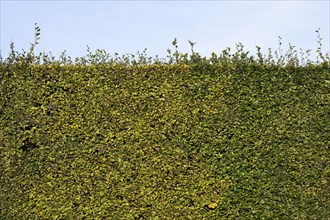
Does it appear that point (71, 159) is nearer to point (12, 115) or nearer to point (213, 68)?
point (12, 115)

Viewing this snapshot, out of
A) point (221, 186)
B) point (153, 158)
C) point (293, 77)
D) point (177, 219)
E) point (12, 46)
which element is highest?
point (12, 46)

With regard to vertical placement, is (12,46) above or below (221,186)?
above

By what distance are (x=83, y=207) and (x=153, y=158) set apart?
1.27m

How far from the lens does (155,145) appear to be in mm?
6508

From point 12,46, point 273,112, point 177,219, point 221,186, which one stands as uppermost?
point 12,46

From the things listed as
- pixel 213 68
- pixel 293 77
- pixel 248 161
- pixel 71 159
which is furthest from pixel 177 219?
pixel 293 77

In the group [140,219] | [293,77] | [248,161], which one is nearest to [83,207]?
[140,219]

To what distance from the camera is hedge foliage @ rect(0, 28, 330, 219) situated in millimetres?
6477

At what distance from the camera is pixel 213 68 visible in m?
6.78

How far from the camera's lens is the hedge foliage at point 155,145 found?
21.2 feet

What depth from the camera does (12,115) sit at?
21.3 feet

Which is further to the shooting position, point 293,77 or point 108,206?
point 293,77

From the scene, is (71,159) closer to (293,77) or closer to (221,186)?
(221,186)

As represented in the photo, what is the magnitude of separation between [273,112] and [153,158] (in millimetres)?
2000
